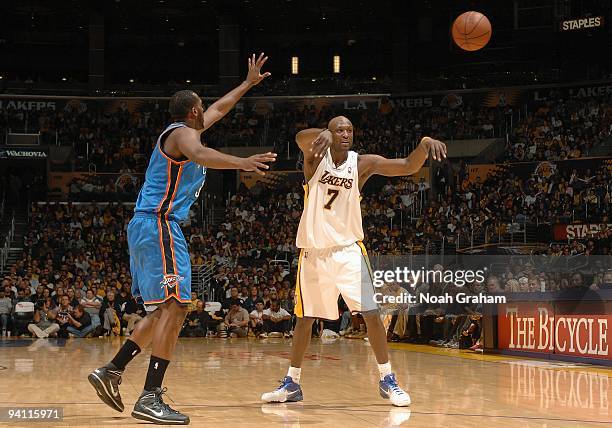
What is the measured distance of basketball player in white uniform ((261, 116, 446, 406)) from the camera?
6094mm

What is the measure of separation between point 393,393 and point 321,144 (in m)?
1.84

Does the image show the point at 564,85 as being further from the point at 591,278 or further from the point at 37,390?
the point at 37,390

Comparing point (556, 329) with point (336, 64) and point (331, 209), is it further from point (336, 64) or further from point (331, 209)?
point (336, 64)

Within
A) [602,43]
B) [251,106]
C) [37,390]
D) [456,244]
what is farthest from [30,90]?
[37,390]

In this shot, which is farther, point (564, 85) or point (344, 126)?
point (564, 85)

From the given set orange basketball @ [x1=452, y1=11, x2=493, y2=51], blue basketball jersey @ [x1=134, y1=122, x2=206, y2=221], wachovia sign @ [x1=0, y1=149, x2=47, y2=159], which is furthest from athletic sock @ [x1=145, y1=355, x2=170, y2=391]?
wachovia sign @ [x1=0, y1=149, x2=47, y2=159]

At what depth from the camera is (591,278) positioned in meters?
14.2

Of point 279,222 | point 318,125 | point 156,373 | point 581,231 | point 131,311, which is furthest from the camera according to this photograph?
point 318,125

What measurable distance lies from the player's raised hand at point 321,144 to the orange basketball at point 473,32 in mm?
12203

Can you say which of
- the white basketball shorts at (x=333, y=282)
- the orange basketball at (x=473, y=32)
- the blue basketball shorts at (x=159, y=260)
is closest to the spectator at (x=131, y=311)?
the orange basketball at (x=473, y=32)

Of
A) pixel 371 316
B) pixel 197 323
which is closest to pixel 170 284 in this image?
pixel 371 316

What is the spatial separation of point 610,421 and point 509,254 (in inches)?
513

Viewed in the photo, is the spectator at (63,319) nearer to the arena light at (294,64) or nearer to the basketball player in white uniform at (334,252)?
the basketball player in white uniform at (334,252)

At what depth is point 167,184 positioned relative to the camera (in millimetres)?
5293
